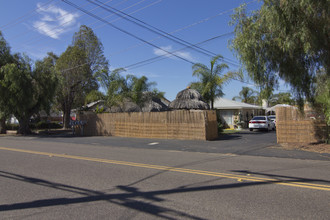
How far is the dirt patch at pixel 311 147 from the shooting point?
1210 centimetres

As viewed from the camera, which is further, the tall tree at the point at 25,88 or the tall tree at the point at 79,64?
the tall tree at the point at 79,64

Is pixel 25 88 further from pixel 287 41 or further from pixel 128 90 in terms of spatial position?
pixel 287 41

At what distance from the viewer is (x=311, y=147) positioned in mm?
12883

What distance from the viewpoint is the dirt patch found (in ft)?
39.7

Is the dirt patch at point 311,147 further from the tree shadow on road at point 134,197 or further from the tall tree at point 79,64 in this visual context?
the tall tree at point 79,64

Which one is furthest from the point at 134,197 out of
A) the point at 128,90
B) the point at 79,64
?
the point at 79,64

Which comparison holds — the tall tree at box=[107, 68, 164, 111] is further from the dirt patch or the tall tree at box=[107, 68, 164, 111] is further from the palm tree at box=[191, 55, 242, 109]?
the dirt patch

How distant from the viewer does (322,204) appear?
485 centimetres

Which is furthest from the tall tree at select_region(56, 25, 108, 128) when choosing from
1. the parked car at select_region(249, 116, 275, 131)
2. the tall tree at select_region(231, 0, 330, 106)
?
the tall tree at select_region(231, 0, 330, 106)

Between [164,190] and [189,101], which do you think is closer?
[164,190]

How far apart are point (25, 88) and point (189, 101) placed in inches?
621

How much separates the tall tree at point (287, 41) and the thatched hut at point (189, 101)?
10.5 metres

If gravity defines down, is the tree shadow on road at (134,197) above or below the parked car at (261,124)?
below

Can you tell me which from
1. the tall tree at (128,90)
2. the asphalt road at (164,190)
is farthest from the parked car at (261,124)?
the asphalt road at (164,190)
